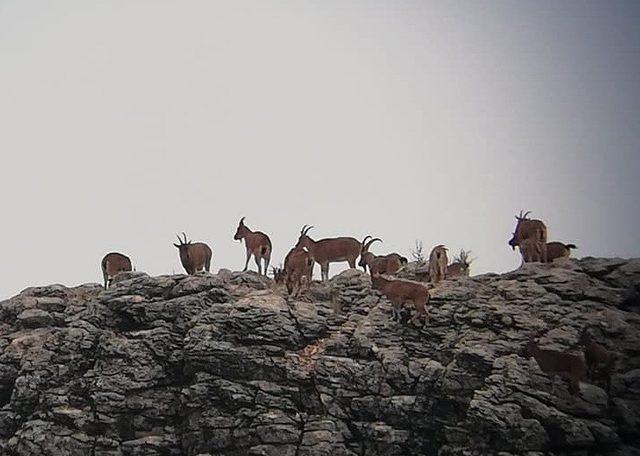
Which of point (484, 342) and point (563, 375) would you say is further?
point (484, 342)

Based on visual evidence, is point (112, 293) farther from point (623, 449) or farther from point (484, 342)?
point (623, 449)

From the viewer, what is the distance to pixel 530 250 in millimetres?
22438

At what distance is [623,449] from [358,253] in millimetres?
13226

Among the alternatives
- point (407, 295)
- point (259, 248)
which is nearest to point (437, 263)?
point (407, 295)

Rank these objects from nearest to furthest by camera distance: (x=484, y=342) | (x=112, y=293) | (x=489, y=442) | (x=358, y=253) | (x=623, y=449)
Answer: (x=623, y=449) < (x=489, y=442) < (x=484, y=342) < (x=112, y=293) < (x=358, y=253)

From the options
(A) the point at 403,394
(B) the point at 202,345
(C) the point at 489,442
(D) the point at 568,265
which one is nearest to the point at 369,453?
(A) the point at 403,394

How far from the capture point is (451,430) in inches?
621

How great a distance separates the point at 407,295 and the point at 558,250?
7.56 m

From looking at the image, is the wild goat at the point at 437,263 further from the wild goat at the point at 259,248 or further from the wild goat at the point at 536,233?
the wild goat at the point at 259,248

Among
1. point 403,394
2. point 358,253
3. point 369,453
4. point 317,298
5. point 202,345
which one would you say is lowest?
point 369,453

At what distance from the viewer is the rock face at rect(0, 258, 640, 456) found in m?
15.3

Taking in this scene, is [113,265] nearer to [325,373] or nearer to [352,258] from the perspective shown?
[352,258]

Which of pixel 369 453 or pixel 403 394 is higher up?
pixel 403 394

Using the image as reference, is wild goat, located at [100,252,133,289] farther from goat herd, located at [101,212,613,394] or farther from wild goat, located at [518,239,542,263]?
wild goat, located at [518,239,542,263]
